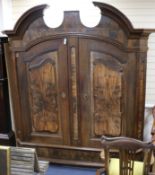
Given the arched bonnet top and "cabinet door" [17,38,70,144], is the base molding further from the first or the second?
the arched bonnet top

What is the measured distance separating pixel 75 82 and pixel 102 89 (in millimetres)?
295

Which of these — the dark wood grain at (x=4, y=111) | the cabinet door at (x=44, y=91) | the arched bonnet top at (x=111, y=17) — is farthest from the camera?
the dark wood grain at (x=4, y=111)

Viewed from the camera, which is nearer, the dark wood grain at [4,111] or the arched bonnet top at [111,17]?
the arched bonnet top at [111,17]

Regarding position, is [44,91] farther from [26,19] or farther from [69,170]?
[69,170]

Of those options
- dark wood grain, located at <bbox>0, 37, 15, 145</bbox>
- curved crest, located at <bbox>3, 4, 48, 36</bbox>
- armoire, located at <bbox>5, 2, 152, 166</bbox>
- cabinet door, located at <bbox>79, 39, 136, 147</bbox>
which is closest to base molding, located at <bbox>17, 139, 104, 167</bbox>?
armoire, located at <bbox>5, 2, 152, 166</bbox>

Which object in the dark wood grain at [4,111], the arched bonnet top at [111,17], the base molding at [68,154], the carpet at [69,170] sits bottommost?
the carpet at [69,170]

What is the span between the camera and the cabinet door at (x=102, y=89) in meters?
2.36

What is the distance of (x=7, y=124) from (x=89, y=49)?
1487 mm

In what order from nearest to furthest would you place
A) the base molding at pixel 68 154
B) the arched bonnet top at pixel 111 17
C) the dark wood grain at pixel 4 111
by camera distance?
the arched bonnet top at pixel 111 17 → the base molding at pixel 68 154 → the dark wood grain at pixel 4 111

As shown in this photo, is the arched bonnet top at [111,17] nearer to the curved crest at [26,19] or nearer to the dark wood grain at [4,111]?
the curved crest at [26,19]

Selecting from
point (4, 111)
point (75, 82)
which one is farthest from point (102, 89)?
point (4, 111)

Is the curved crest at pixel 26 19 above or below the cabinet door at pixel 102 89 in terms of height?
above

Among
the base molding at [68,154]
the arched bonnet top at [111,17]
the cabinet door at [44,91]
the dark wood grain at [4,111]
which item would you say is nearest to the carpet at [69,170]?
the base molding at [68,154]

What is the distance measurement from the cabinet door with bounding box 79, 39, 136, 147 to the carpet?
0.34 meters
